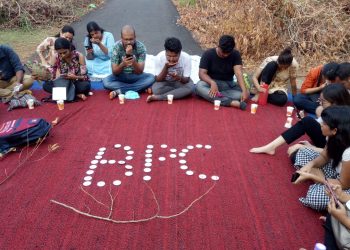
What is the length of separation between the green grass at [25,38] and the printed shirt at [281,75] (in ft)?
16.1

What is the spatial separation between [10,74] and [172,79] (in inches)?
91.9

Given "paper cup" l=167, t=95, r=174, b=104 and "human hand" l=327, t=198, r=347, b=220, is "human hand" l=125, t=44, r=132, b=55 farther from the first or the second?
"human hand" l=327, t=198, r=347, b=220

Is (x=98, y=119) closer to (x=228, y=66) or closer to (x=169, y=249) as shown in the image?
(x=228, y=66)

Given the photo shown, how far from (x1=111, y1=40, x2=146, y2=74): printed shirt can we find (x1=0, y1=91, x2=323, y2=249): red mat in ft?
3.20

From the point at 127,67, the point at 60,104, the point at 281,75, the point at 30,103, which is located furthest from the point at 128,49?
the point at 281,75

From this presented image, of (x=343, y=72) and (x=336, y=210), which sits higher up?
(x=343, y=72)

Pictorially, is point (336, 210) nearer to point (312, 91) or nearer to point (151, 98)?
point (312, 91)

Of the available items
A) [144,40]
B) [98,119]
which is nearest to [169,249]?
[98,119]

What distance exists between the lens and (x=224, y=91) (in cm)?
468

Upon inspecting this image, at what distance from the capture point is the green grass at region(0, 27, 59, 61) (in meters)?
7.27

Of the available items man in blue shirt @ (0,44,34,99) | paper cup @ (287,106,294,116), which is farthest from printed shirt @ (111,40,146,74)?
paper cup @ (287,106,294,116)

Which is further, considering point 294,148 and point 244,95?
point 244,95

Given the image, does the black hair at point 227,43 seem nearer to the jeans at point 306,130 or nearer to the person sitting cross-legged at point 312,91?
the person sitting cross-legged at point 312,91

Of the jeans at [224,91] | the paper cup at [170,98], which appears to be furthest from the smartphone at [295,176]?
the paper cup at [170,98]
